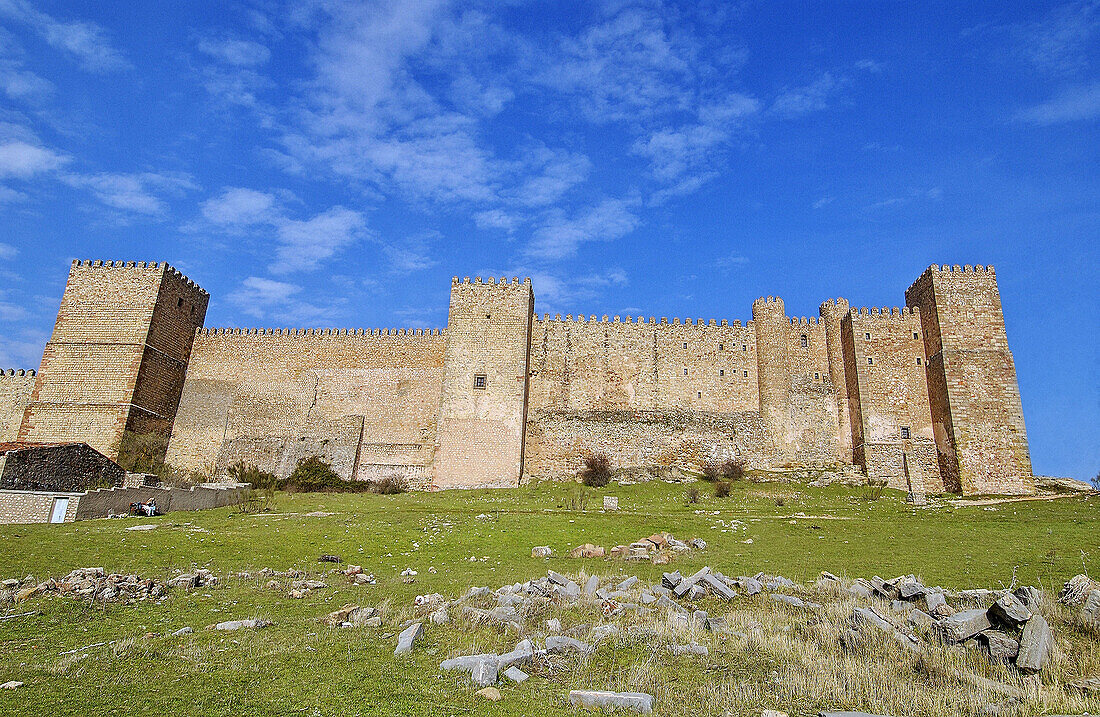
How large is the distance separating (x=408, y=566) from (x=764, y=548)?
595 cm

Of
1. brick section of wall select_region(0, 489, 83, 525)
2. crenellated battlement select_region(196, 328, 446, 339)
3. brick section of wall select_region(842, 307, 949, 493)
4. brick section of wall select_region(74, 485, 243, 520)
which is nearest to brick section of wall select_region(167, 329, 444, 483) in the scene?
crenellated battlement select_region(196, 328, 446, 339)

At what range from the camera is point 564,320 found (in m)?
27.5

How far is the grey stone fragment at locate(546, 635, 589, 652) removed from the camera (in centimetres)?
520

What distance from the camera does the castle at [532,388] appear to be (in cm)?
2300

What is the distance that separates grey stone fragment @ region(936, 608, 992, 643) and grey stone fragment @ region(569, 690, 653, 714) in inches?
119

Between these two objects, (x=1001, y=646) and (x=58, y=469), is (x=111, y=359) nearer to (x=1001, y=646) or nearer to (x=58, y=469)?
(x=58, y=469)

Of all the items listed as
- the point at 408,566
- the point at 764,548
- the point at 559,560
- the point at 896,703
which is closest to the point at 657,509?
the point at 764,548

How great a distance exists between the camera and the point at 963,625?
5379 millimetres

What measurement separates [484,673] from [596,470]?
19.3m

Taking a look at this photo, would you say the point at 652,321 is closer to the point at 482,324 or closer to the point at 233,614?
the point at 482,324

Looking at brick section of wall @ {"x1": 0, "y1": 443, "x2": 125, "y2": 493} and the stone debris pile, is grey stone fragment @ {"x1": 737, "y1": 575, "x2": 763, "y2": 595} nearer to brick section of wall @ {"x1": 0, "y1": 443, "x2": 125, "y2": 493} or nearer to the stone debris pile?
the stone debris pile

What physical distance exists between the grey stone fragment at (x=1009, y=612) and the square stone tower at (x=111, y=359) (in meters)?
29.0

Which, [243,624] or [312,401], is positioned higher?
[312,401]

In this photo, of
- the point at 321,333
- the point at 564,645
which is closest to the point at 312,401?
the point at 321,333
